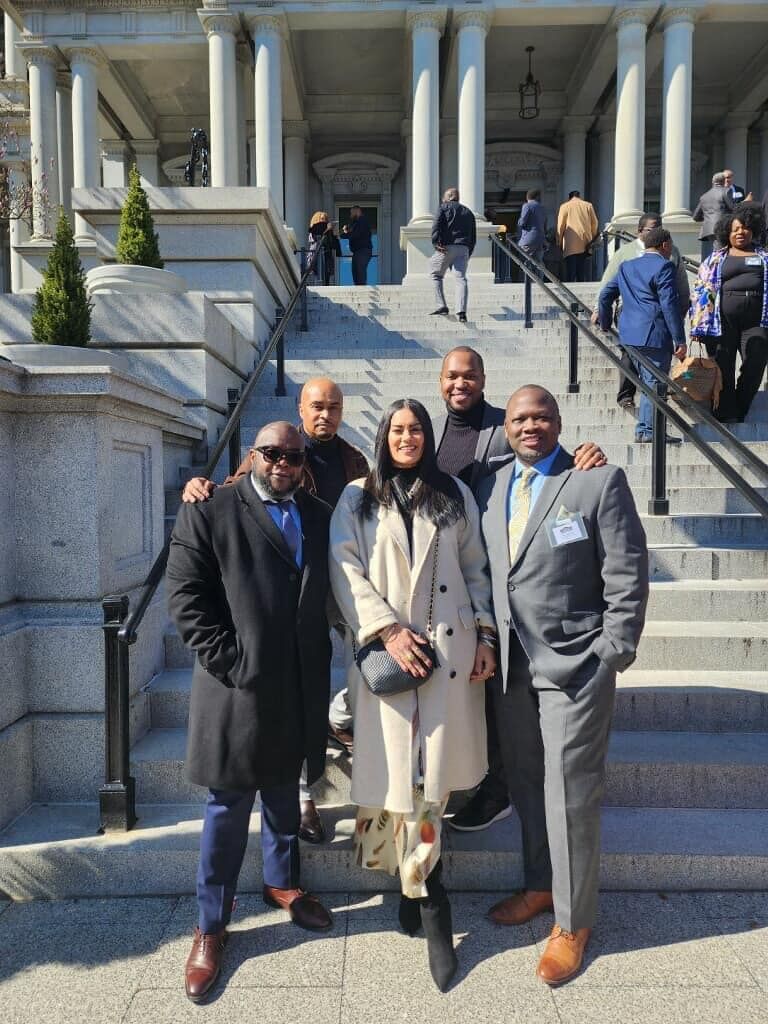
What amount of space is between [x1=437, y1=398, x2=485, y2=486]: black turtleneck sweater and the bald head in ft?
1.77

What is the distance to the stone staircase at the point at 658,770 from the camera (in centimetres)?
320

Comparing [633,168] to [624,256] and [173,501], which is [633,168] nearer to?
[624,256]

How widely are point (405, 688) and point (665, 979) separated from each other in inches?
53.8

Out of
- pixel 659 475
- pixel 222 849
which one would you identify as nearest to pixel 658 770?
pixel 222 849

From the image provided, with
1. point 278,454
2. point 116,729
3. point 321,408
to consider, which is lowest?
point 116,729

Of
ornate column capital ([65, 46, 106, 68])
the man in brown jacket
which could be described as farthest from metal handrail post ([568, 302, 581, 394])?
ornate column capital ([65, 46, 106, 68])

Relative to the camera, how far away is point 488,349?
8.88m

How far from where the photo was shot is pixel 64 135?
20453 millimetres

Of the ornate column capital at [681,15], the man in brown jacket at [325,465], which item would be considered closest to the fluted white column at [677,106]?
the ornate column capital at [681,15]

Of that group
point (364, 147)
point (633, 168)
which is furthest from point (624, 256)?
point (364, 147)

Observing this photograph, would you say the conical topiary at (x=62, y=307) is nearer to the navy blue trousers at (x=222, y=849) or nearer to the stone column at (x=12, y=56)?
the navy blue trousers at (x=222, y=849)

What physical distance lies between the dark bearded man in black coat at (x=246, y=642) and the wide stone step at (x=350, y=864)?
502 millimetres

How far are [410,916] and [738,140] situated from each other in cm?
2552

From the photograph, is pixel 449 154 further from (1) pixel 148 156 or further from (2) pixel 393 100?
(1) pixel 148 156
